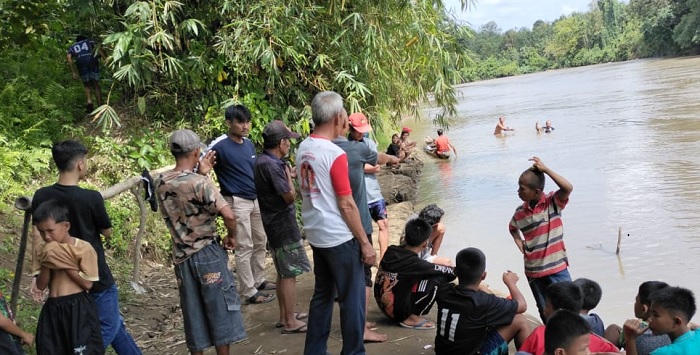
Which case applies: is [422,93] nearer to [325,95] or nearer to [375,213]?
[375,213]

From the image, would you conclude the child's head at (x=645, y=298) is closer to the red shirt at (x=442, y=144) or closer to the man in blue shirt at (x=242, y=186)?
the man in blue shirt at (x=242, y=186)

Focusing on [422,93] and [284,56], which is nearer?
[284,56]

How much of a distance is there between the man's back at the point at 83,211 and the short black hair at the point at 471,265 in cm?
214

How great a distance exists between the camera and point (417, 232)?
4.74m

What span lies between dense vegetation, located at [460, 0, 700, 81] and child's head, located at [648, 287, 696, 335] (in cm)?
5109

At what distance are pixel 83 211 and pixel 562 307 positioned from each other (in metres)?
2.81

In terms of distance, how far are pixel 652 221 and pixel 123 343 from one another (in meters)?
8.65

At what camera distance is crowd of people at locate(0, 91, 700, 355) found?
133 inches

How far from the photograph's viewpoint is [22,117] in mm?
8992

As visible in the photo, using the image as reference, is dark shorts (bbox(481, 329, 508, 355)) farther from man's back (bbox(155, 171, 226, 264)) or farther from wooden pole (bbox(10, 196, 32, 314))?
wooden pole (bbox(10, 196, 32, 314))

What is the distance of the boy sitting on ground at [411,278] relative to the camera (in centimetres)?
479

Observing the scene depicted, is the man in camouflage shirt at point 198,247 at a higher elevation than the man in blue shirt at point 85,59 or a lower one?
lower

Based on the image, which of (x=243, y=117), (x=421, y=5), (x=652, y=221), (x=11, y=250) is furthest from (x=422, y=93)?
(x=11, y=250)

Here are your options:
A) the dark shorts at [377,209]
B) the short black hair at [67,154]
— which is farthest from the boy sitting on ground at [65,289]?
the dark shorts at [377,209]
